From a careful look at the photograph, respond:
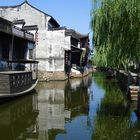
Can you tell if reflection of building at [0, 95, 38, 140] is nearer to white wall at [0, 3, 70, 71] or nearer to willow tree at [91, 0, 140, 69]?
willow tree at [91, 0, 140, 69]

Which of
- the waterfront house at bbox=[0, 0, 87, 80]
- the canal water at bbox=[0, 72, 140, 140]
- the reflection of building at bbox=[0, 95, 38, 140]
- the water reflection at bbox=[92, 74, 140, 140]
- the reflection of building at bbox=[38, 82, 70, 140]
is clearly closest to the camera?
the water reflection at bbox=[92, 74, 140, 140]

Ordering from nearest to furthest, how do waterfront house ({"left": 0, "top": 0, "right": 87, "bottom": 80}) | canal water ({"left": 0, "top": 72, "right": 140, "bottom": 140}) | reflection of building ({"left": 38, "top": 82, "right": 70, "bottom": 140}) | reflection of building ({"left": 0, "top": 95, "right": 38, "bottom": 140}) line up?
canal water ({"left": 0, "top": 72, "right": 140, "bottom": 140}) < reflection of building ({"left": 0, "top": 95, "right": 38, "bottom": 140}) < reflection of building ({"left": 38, "top": 82, "right": 70, "bottom": 140}) < waterfront house ({"left": 0, "top": 0, "right": 87, "bottom": 80})

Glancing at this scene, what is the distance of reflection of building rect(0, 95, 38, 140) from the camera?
14026 mm

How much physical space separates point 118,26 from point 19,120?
663 centimetres

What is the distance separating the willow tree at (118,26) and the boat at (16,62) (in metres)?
8.48

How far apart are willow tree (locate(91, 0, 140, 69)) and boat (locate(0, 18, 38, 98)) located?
27.8 feet

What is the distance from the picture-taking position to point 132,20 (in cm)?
→ 1516

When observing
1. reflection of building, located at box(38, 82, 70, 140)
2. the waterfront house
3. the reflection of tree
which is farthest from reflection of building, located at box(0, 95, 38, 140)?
the waterfront house

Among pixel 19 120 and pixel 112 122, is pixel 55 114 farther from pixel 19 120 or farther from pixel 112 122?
pixel 112 122

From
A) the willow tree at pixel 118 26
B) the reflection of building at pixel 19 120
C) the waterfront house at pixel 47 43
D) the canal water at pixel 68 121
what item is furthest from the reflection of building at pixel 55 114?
the waterfront house at pixel 47 43

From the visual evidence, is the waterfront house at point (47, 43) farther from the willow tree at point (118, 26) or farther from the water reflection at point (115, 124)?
the willow tree at point (118, 26)

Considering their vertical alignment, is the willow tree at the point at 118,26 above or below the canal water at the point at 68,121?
above

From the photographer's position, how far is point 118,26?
15.8 meters

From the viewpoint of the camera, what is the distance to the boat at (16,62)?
A: 77.6ft
